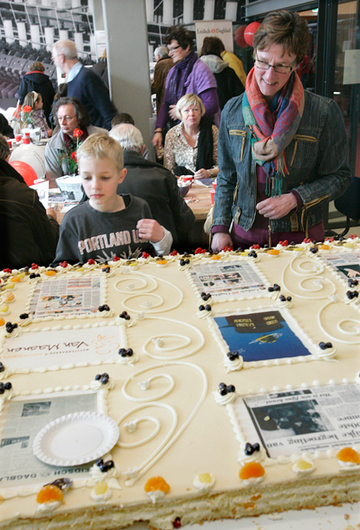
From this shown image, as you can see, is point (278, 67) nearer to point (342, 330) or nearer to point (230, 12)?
point (342, 330)

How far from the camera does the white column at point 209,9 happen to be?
5.87 m

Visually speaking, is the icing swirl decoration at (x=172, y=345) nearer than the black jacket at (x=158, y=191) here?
Yes

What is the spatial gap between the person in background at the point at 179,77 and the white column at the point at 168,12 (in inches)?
73.4

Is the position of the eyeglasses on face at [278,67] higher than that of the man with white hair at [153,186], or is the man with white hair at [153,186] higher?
the eyeglasses on face at [278,67]

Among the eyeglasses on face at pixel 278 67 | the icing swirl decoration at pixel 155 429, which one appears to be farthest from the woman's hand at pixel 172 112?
the icing swirl decoration at pixel 155 429

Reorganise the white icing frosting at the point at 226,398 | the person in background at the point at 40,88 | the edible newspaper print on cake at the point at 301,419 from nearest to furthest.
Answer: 1. the edible newspaper print on cake at the point at 301,419
2. the white icing frosting at the point at 226,398
3. the person in background at the point at 40,88

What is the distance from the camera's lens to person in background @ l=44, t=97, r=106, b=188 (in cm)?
327

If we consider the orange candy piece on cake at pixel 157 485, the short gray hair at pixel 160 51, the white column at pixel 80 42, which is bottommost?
the orange candy piece on cake at pixel 157 485

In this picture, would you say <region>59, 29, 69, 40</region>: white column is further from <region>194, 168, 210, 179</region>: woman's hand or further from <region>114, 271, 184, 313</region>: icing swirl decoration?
<region>114, 271, 184, 313</region>: icing swirl decoration

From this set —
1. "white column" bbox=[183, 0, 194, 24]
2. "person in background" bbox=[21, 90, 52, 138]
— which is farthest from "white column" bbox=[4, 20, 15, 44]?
"white column" bbox=[183, 0, 194, 24]

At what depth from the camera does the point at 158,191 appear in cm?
251

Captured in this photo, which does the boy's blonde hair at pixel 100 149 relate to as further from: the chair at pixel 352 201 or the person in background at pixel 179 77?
the person in background at pixel 179 77

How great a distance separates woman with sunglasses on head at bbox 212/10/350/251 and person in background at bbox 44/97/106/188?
151 centimetres

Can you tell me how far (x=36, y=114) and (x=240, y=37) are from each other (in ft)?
8.09
